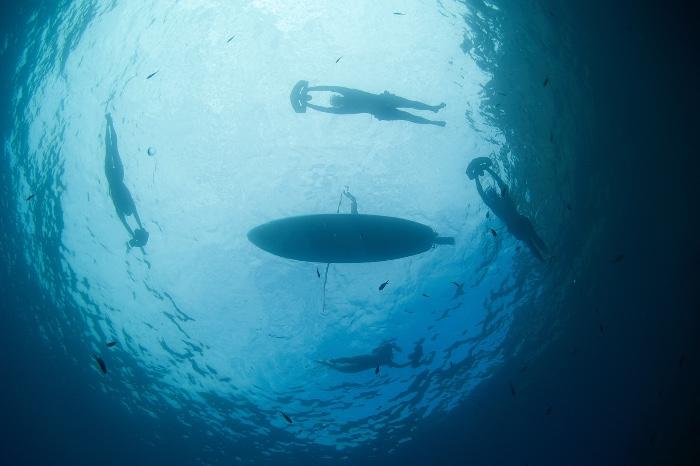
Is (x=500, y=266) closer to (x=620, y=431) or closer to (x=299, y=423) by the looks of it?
(x=299, y=423)

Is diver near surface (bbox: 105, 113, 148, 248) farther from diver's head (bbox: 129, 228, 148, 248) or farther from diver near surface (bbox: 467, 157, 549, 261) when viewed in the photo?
diver near surface (bbox: 467, 157, 549, 261)

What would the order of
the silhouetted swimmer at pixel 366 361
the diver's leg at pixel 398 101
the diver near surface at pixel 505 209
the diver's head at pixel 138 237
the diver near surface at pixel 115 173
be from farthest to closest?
the silhouetted swimmer at pixel 366 361 → the diver's head at pixel 138 237 → the diver near surface at pixel 505 209 → the diver near surface at pixel 115 173 → the diver's leg at pixel 398 101

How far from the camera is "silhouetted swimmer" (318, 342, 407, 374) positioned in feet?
46.4

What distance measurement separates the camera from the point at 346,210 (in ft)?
40.9

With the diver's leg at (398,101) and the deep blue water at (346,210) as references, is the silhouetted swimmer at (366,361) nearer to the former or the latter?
the deep blue water at (346,210)

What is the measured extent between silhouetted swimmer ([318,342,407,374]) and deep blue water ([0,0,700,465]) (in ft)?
0.84

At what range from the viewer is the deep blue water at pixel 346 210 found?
992cm

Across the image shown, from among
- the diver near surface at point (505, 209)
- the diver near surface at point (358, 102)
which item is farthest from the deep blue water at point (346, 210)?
the diver near surface at point (358, 102)

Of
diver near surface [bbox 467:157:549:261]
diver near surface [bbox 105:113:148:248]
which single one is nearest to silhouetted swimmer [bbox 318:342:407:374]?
diver near surface [bbox 467:157:549:261]

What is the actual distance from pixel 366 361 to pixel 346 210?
5.99 metres

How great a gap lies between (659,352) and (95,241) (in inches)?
974

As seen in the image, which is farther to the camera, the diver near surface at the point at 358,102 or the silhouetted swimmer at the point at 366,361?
the silhouetted swimmer at the point at 366,361

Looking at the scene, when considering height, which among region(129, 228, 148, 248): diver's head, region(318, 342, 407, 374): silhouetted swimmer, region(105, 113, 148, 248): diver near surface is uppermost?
region(105, 113, 148, 248): diver near surface

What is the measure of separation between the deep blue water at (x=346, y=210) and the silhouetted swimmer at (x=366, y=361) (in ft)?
→ 0.84
